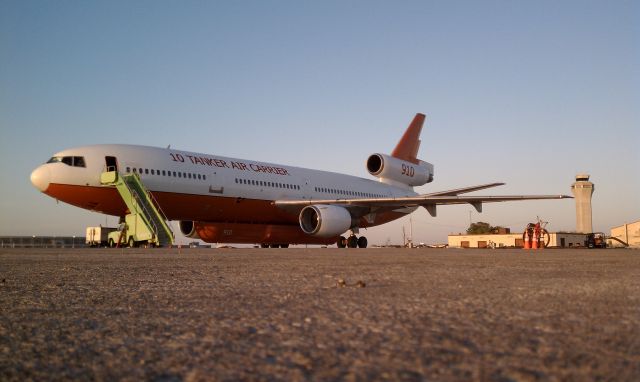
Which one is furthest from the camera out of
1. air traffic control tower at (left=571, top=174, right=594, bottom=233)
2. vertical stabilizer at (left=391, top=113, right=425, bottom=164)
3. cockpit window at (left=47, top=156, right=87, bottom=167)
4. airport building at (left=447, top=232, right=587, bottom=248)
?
air traffic control tower at (left=571, top=174, right=594, bottom=233)

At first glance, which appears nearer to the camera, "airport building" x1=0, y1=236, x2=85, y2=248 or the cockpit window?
the cockpit window

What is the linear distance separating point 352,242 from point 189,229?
263 inches

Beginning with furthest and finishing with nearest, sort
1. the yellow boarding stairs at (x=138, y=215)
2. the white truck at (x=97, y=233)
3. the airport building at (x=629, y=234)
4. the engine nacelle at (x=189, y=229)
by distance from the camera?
the airport building at (x=629, y=234) → the white truck at (x=97, y=233) → the engine nacelle at (x=189, y=229) → the yellow boarding stairs at (x=138, y=215)

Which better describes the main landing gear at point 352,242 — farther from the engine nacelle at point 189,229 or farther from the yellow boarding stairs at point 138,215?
the yellow boarding stairs at point 138,215

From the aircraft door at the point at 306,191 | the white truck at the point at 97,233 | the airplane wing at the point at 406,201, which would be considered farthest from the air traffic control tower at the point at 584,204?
the white truck at the point at 97,233

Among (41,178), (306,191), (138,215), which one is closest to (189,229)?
(138,215)

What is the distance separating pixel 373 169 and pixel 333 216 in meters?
9.15

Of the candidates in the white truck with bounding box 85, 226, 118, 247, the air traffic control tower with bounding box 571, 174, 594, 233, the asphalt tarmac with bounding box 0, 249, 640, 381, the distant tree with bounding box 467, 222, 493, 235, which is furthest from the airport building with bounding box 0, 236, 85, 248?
the distant tree with bounding box 467, 222, 493, 235

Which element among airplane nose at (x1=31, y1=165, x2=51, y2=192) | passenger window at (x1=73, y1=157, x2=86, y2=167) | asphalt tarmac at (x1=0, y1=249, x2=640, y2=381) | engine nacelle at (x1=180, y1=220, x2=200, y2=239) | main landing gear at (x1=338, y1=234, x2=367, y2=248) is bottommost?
main landing gear at (x1=338, y1=234, x2=367, y2=248)

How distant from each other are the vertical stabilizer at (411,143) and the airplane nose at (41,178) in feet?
59.4

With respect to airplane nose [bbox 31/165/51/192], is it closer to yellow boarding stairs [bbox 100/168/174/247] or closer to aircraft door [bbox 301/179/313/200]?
yellow boarding stairs [bbox 100/168/174/247]

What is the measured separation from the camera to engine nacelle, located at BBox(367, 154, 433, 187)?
26.3 m

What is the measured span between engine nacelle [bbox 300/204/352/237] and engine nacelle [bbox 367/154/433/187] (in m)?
8.01

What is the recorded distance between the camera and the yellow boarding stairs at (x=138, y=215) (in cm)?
1405
